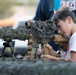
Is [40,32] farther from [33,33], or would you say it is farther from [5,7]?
[5,7]

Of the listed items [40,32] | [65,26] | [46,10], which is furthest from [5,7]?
[40,32]

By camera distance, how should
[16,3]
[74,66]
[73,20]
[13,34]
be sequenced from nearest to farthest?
[74,66]
[13,34]
[73,20]
[16,3]

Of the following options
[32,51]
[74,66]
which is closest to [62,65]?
[74,66]

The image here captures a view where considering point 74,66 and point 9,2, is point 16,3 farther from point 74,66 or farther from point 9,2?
point 74,66

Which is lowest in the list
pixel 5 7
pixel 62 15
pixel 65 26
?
pixel 65 26

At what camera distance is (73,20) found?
3.66 m

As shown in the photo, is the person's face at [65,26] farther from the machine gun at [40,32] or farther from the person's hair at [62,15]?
the machine gun at [40,32]

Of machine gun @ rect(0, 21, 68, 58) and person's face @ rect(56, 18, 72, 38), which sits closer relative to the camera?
machine gun @ rect(0, 21, 68, 58)

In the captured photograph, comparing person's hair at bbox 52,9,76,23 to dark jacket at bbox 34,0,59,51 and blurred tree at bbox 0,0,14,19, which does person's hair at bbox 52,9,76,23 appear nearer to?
dark jacket at bbox 34,0,59,51

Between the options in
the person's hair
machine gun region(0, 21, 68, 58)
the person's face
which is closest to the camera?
machine gun region(0, 21, 68, 58)

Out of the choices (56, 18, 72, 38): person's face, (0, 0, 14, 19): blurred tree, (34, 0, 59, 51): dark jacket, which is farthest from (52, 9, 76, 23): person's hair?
(0, 0, 14, 19): blurred tree

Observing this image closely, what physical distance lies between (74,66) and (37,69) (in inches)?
5.4

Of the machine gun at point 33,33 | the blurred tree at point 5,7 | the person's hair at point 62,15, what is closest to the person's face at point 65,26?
the person's hair at point 62,15

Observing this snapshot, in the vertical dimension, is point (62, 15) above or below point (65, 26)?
above
